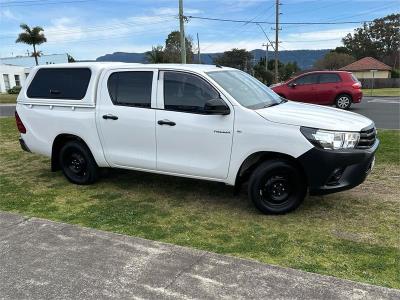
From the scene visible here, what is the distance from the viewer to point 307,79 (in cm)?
1755

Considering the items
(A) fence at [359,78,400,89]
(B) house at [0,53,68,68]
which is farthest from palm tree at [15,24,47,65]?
Answer: (A) fence at [359,78,400,89]

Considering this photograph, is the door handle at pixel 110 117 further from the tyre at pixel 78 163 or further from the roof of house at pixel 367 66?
the roof of house at pixel 367 66

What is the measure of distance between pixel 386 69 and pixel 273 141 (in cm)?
6405

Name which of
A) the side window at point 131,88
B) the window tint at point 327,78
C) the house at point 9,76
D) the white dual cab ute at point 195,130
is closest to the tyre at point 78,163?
the white dual cab ute at point 195,130

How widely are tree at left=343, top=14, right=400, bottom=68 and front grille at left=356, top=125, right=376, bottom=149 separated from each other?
279ft

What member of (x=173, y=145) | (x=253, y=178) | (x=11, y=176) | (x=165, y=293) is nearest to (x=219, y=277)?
(x=165, y=293)

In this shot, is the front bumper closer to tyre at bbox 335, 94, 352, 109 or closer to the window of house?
tyre at bbox 335, 94, 352, 109

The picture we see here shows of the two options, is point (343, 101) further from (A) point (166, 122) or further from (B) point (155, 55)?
(B) point (155, 55)

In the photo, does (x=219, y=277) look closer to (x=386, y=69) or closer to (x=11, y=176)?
(x=11, y=176)

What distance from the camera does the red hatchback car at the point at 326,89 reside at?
1734cm

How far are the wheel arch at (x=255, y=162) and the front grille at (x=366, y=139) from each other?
708mm

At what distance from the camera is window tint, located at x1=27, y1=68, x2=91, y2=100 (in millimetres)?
6500

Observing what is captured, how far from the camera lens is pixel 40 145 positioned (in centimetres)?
703

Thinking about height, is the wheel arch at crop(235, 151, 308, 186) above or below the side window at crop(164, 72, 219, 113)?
below
